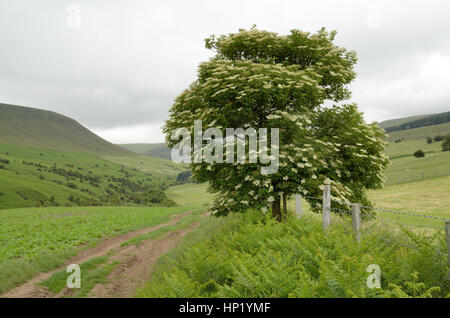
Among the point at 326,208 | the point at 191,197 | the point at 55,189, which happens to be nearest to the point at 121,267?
the point at 326,208

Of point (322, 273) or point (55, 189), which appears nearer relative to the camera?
point (322, 273)

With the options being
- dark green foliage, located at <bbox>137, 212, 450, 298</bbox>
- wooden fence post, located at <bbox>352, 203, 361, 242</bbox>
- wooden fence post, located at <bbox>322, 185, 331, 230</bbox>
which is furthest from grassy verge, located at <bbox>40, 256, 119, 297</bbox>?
wooden fence post, located at <bbox>352, 203, 361, 242</bbox>

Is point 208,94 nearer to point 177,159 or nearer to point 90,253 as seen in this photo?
point 177,159

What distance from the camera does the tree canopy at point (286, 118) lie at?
12.1 m

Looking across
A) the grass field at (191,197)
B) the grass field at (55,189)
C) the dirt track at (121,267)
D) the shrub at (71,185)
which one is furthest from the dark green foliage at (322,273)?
the shrub at (71,185)

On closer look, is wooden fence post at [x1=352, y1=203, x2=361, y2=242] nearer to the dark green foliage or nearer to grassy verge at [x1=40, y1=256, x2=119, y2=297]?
the dark green foliage

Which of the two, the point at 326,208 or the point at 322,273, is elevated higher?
the point at 326,208

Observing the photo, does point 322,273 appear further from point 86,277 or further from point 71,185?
point 71,185

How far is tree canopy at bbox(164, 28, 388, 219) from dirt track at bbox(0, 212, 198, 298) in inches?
199

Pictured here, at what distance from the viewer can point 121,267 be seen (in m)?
14.4

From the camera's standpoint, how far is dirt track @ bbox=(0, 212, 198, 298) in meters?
10.8

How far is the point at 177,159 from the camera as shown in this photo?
46.5 ft

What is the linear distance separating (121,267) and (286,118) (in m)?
11.3
